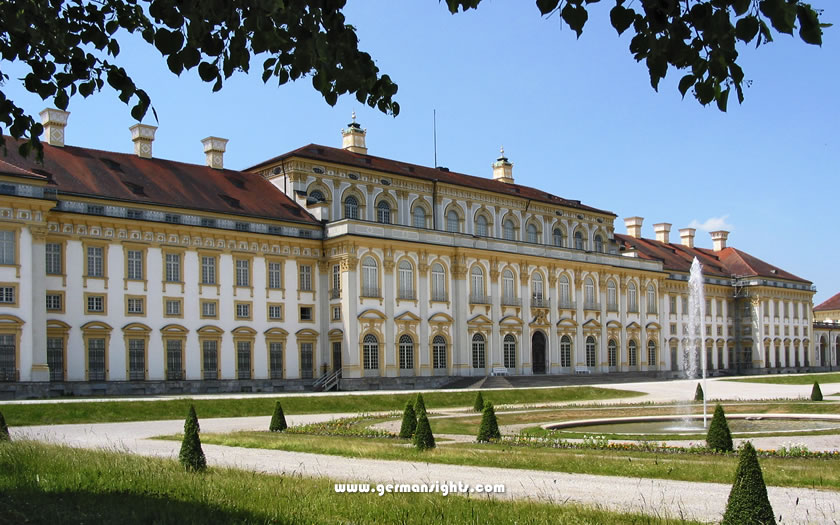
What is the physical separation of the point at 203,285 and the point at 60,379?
8.77 meters

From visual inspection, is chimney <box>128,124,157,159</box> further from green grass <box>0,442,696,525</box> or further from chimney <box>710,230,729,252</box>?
chimney <box>710,230,729,252</box>

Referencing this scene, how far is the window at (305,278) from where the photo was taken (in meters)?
53.2

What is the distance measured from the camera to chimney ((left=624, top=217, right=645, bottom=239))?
86375 millimetres

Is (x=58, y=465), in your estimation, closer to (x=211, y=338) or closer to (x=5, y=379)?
(x=5, y=379)

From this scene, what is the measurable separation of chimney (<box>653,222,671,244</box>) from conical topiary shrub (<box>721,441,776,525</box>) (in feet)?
270

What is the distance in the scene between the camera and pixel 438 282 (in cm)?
5747

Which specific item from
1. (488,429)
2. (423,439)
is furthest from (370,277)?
(423,439)

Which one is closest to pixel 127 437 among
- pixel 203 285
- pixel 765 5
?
pixel 765 5

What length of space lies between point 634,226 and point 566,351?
25.7 metres

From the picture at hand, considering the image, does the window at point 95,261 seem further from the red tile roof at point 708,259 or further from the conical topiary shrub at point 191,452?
the red tile roof at point 708,259

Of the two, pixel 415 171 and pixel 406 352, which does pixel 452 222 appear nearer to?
pixel 415 171

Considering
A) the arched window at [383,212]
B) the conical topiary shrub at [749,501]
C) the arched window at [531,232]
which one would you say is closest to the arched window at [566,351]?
the arched window at [531,232]

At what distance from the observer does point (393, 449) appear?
64.8ft

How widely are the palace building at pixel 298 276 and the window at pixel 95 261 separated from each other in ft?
0.27
